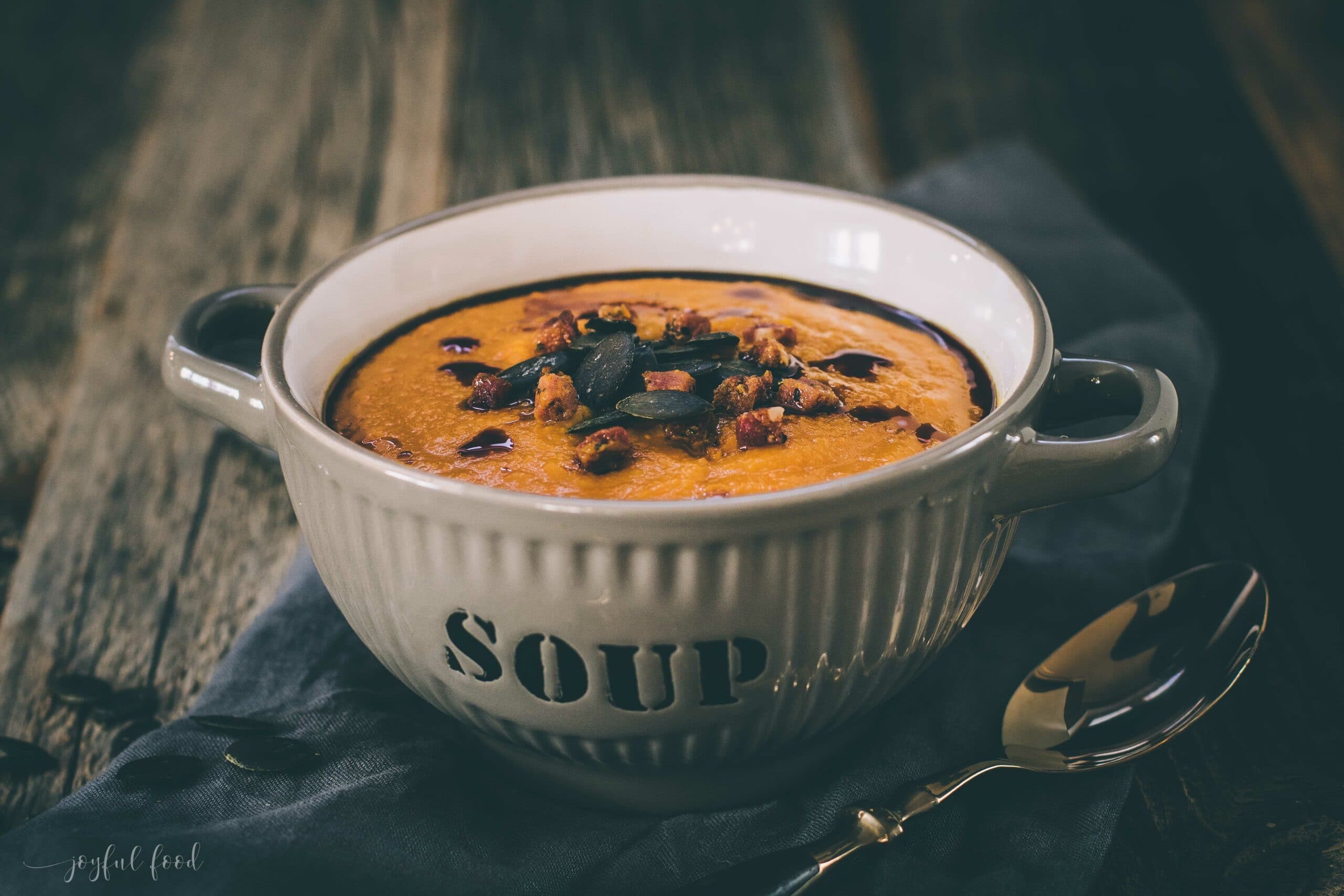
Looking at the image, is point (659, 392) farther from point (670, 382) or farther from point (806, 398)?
point (806, 398)

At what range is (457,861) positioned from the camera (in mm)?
1180

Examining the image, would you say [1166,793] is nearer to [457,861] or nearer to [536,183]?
[457,861]

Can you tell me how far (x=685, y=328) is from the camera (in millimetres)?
1453

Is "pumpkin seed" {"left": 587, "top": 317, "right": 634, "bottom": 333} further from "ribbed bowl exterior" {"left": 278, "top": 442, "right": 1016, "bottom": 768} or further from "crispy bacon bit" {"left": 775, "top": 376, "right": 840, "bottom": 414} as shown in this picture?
"ribbed bowl exterior" {"left": 278, "top": 442, "right": 1016, "bottom": 768}

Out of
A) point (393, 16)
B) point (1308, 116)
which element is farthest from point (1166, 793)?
point (393, 16)

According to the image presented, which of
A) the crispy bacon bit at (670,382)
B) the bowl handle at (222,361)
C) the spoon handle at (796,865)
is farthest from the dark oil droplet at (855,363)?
the bowl handle at (222,361)

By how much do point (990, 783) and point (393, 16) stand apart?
364 cm

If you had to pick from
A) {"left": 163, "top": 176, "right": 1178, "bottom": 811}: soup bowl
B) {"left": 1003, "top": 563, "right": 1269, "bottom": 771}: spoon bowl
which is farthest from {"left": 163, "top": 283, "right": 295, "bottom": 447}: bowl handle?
{"left": 1003, "top": 563, "right": 1269, "bottom": 771}: spoon bowl

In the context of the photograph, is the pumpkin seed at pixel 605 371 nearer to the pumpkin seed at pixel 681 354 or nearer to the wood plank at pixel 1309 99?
the pumpkin seed at pixel 681 354

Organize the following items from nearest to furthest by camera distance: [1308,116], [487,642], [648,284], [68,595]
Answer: [487,642]
[648,284]
[68,595]
[1308,116]

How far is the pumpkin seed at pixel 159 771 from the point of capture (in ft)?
4.07

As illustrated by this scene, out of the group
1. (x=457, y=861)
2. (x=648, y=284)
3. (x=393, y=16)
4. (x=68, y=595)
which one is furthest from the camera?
(x=393, y=16)

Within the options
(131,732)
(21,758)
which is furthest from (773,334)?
(21,758)

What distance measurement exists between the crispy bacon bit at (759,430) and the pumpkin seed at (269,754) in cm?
64
